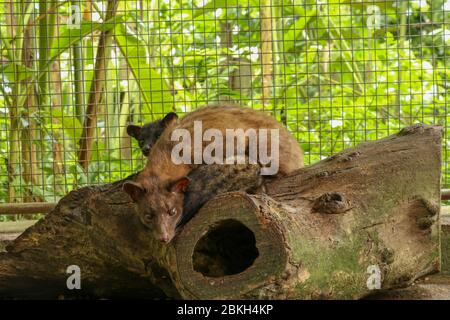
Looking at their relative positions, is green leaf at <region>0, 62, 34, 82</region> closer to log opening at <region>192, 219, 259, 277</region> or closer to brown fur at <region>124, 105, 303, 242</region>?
brown fur at <region>124, 105, 303, 242</region>

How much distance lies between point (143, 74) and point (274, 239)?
14.1ft

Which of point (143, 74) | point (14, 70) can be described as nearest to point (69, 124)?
point (14, 70)

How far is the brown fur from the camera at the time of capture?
464cm

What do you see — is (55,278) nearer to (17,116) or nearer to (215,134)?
(215,134)

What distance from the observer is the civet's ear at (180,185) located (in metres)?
4.66

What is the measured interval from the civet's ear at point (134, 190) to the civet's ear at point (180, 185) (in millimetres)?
196

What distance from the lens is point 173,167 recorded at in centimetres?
497

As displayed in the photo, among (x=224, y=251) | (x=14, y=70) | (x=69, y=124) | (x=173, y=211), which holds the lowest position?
(x=224, y=251)

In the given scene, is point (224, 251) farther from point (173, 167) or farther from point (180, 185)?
point (173, 167)

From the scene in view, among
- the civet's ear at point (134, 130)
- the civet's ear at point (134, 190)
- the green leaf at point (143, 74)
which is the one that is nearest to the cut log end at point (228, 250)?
the civet's ear at point (134, 190)

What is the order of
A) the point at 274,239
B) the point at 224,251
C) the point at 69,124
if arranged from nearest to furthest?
the point at 274,239
the point at 224,251
the point at 69,124

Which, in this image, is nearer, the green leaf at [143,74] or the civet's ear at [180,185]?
the civet's ear at [180,185]

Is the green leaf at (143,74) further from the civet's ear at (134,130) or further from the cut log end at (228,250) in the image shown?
the cut log end at (228,250)

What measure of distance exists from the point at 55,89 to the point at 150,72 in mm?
3640
